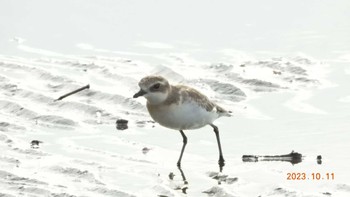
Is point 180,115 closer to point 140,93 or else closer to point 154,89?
point 154,89

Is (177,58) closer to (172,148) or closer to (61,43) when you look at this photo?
(61,43)

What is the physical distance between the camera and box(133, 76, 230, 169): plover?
A: 13773 mm

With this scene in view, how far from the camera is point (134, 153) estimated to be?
1440 cm

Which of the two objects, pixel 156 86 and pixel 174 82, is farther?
pixel 174 82

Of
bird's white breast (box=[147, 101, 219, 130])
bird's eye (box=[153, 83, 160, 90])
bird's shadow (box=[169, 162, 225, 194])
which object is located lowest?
bird's shadow (box=[169, 162, 225, 194])

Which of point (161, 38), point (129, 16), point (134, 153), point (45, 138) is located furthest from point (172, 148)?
point (129, 16)

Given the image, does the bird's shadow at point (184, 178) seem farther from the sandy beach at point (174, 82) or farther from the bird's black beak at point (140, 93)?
the bird's black beak at point (140, 93)

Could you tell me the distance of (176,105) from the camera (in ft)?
46.0

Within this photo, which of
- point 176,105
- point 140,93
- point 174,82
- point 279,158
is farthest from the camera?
point 174,82

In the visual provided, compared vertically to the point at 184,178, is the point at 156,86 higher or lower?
higher

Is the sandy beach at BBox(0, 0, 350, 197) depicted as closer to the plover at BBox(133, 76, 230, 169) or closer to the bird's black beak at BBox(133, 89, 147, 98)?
the plover at BBox(133, 76, 230, 169)

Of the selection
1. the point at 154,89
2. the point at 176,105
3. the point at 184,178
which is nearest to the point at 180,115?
the point at 176,105

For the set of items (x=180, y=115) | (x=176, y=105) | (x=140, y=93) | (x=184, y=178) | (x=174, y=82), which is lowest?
(x=184, y=178)

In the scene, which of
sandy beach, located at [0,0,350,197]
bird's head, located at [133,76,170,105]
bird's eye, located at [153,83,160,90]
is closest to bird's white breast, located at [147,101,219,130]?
bird's head, located at [133,76,170,105]
